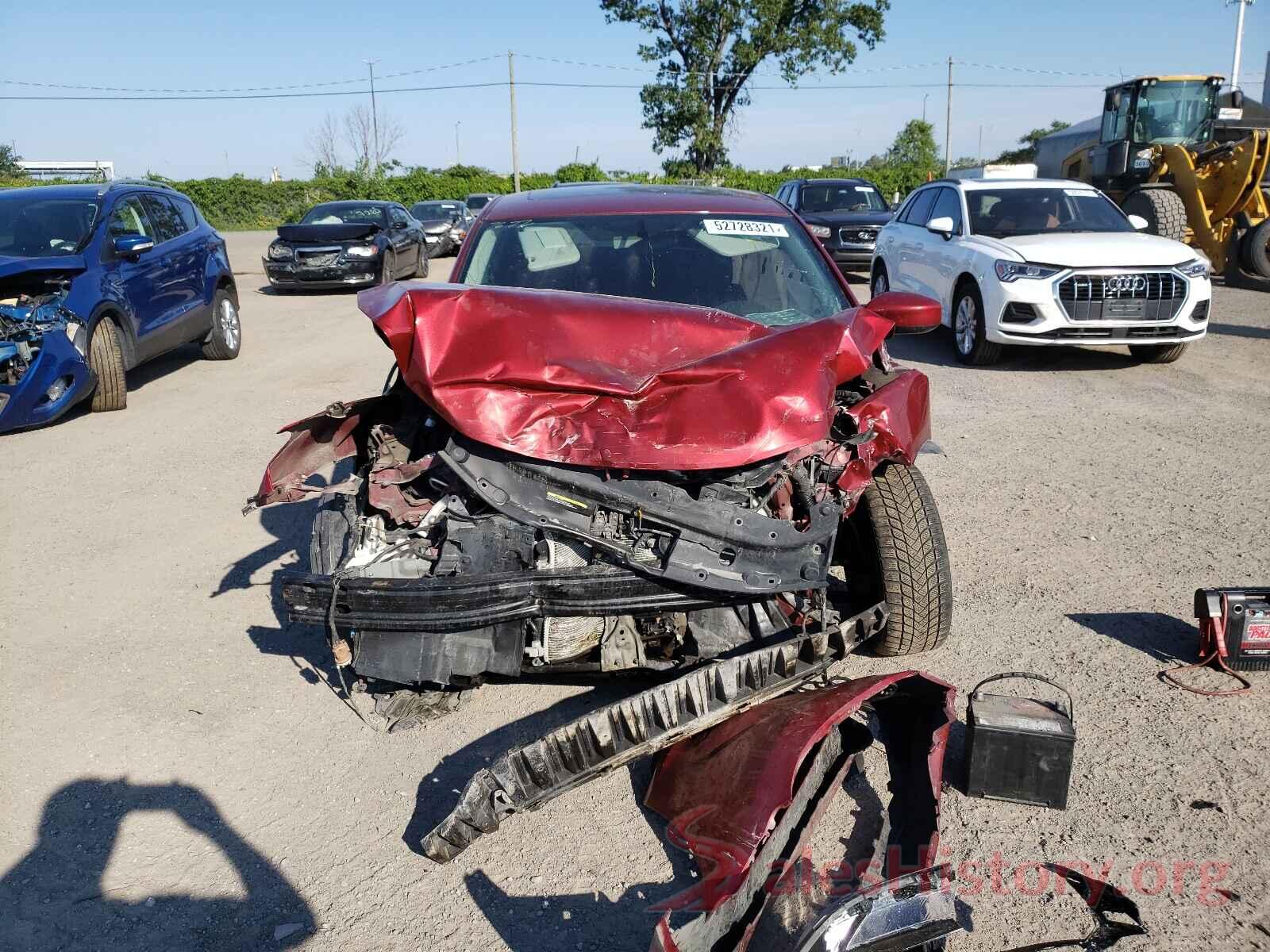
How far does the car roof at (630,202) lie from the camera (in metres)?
4.55

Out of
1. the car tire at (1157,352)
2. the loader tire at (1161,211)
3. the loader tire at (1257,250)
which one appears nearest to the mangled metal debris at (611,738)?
the car tire at (1157,352)

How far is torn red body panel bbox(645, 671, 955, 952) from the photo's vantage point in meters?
2.41

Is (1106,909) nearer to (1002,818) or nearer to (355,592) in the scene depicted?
(1002,818)

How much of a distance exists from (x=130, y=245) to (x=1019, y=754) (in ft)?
26.8

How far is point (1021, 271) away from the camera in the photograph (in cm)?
866

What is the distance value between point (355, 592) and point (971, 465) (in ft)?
14.9

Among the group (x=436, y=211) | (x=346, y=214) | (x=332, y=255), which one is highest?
(x=436, y=211)

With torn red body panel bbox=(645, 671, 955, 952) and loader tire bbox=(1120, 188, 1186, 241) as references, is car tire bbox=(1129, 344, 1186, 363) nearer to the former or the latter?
loader tire bbox=(1120, 188, 1186, 241)

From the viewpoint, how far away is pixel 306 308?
14.7 metres

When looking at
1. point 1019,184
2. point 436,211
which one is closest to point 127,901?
point 1019,184

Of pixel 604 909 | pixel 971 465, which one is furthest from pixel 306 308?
pixel 604 909

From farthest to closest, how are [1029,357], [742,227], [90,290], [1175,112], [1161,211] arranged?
[1175,112], [1161,211], [1029,357], [90,290], [742,227]

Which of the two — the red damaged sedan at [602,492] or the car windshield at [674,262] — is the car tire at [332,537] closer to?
the red damaged sedan at [602,492]

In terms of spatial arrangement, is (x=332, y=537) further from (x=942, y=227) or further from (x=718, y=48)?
(x=718, y=48)
